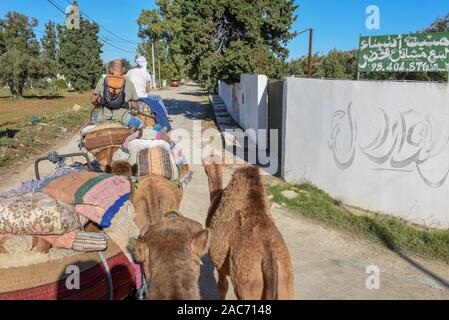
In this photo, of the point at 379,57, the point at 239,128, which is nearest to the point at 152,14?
the point at 239,128

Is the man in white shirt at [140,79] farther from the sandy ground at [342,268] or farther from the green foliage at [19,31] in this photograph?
the green foliage at [19,31]

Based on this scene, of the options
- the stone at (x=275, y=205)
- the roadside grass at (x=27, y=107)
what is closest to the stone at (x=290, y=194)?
the stone at (x=275, y=205)

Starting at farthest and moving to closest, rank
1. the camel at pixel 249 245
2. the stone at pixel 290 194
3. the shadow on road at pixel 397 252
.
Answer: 1. the stone at pixel 290 194
2. the shadow on road at pixel 397 252
3. the camel at pixel 249 245

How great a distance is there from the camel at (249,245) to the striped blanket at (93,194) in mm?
920

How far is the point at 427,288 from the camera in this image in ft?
17.9

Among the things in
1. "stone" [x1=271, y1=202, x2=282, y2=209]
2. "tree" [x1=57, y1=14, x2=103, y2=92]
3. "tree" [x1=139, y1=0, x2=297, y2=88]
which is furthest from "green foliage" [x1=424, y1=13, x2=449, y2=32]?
"tree" [x1=57, y1=14, x2=103, y2=92]

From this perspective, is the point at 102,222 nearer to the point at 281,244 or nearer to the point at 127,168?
the point at 127,168

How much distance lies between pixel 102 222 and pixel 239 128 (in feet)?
50.9

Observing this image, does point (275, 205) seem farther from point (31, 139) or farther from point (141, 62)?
point (31, 139)

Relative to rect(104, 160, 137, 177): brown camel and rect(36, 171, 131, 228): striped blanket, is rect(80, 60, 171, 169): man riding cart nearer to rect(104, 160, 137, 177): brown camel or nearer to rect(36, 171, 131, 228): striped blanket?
rect(104, 160, 137, 177): brown camel

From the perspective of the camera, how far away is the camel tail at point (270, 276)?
9.17ft

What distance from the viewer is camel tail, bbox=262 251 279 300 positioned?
2.79 m

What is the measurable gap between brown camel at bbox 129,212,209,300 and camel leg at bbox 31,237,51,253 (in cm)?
119

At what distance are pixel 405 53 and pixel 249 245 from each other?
672 cm
